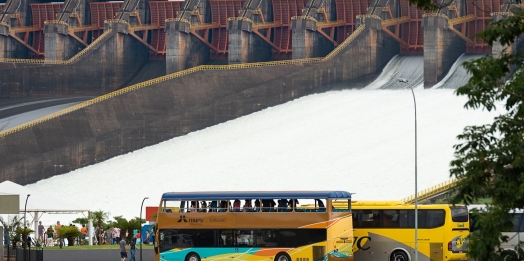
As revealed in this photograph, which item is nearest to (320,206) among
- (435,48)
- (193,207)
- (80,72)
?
(193,207)

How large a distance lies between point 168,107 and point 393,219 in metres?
29.8

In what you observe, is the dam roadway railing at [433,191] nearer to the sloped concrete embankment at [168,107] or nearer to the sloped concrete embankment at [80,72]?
the sloped concrete embankment at [168,107]

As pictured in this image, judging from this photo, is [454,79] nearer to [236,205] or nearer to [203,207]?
[236,205]

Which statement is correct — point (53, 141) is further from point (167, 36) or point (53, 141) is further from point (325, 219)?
point (325, 219)

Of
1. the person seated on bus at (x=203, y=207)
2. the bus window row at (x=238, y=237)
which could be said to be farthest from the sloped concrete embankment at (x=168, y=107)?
the person seated on bus at (x=203, y=207)

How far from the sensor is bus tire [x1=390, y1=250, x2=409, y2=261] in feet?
113

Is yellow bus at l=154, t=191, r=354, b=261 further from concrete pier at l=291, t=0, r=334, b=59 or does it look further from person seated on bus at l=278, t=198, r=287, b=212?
concrete pier at l=291, t=0, r=334, b=59

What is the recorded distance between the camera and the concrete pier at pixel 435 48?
201 feet

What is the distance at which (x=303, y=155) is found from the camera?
54156 millimetres

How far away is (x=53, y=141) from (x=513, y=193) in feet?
147

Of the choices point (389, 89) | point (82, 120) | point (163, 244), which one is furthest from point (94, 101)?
point (163, 244)

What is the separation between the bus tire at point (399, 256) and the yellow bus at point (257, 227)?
1847 mm

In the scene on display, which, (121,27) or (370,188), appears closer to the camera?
(370,188)

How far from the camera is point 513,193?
16.9m
